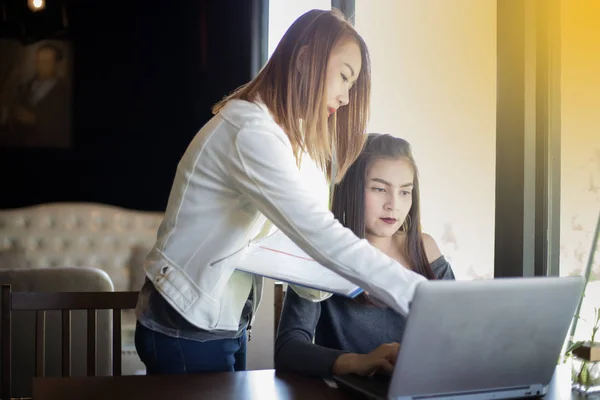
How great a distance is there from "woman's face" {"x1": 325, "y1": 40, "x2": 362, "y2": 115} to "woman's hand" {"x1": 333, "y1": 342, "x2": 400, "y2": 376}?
0.53m

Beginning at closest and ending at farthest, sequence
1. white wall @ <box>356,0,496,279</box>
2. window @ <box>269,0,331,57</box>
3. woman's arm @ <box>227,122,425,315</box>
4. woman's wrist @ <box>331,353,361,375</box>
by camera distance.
Result: 1. woman's arm @ <box>227,122,425,315</box>
2. woman's wrist @ <box>331,353,361,375</box>
3. white wall @ <box>356,0,496,279</box>
4. window @ <box>269,0,331,57</box>

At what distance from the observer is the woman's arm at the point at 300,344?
4.51 feet

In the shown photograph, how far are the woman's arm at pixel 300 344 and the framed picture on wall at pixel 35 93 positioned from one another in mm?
3281

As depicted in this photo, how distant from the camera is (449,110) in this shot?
2541mm

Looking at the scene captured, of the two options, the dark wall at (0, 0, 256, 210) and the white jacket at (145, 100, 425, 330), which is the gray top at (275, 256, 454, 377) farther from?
the dark wall at (0, 0, 256, 210)

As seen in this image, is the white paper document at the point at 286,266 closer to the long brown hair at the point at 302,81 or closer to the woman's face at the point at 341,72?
the long brown hair at the point at 302,81

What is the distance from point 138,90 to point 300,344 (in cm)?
340

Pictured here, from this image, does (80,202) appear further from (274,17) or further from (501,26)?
(501,26)

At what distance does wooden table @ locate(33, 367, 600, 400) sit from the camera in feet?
3.98

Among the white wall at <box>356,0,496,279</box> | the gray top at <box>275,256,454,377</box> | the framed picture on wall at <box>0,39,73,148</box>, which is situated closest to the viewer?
the gray top at <box>275,256,454,377</box>

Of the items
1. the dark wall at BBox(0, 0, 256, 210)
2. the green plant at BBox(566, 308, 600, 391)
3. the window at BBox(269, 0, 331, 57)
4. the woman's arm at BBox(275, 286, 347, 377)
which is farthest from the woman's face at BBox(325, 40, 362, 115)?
the dark wall at BBox(0, 0, 256, 210)

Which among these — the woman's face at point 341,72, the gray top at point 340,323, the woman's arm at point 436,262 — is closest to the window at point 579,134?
the woman's arm at point 436,262

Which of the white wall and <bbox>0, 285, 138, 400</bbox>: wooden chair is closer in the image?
<bbox>0, 285, 138, 400</bbox>: wooden chair

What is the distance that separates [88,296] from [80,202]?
2.75 m
